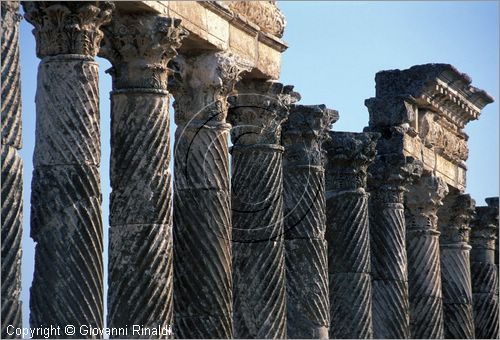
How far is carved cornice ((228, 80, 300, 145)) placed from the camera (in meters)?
30.1

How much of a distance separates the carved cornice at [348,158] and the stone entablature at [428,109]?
297 cm

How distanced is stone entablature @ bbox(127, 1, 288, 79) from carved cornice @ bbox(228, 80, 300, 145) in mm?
226

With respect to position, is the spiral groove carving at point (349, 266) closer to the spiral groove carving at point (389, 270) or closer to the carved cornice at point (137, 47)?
the spiral groove carving at point (389, 270)

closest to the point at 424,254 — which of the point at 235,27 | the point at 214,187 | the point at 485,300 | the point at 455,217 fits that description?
the point at 455,217

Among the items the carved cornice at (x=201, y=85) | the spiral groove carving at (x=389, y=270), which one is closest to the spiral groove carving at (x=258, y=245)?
the carved cornice at (x=201, y=85)

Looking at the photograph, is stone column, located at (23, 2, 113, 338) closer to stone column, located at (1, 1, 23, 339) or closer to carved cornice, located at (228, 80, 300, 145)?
Result: stone column, located at (1, 1, 23, 339)

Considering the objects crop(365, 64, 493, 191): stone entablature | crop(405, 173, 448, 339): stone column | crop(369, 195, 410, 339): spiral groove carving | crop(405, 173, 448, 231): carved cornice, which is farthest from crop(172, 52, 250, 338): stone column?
crop(405, 173, 448, 231): carved cornice

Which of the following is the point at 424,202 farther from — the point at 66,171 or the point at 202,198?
the point at 66,171

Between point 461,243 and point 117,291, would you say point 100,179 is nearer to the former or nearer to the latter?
point 117,291

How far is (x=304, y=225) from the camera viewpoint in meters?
32.2

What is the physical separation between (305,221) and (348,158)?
2.98 meters

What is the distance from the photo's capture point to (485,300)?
4628cm

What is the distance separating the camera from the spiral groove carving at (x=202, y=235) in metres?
27.5

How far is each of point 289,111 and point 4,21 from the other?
9939mm
